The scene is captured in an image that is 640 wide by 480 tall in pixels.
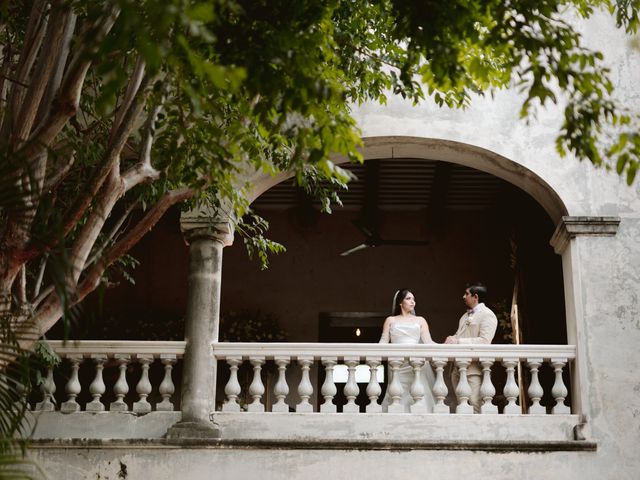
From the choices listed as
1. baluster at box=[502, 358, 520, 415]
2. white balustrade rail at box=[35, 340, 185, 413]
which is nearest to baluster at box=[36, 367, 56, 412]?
white balustrade rail at box=[35, 340, 185, 413]

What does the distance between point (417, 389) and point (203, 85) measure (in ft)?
13.1

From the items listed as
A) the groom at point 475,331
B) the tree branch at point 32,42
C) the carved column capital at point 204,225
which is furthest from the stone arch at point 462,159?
the tree branch at point 32,42

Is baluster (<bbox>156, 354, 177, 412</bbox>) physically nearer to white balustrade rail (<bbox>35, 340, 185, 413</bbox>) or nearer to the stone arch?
white balustrade rail (<bbox>35, 340, 185, 413</bbox>)

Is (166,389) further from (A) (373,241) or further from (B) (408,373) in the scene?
(A) (373,241)

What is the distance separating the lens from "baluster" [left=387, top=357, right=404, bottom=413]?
29.0ft

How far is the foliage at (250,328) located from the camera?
43.8 ft

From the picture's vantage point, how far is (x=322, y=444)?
860 cm

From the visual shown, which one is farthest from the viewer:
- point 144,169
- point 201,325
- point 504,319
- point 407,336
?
point 504,319

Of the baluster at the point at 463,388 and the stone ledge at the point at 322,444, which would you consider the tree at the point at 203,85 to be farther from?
the baluster at the point at 463,388

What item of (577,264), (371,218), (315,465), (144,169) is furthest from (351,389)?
(371,218)

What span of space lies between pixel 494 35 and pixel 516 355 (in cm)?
436

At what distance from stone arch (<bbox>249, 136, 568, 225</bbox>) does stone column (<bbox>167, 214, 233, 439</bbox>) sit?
0.61 metres

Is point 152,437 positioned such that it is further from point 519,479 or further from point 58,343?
point 519,479

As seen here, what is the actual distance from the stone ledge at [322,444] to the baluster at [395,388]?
1.16 feet
